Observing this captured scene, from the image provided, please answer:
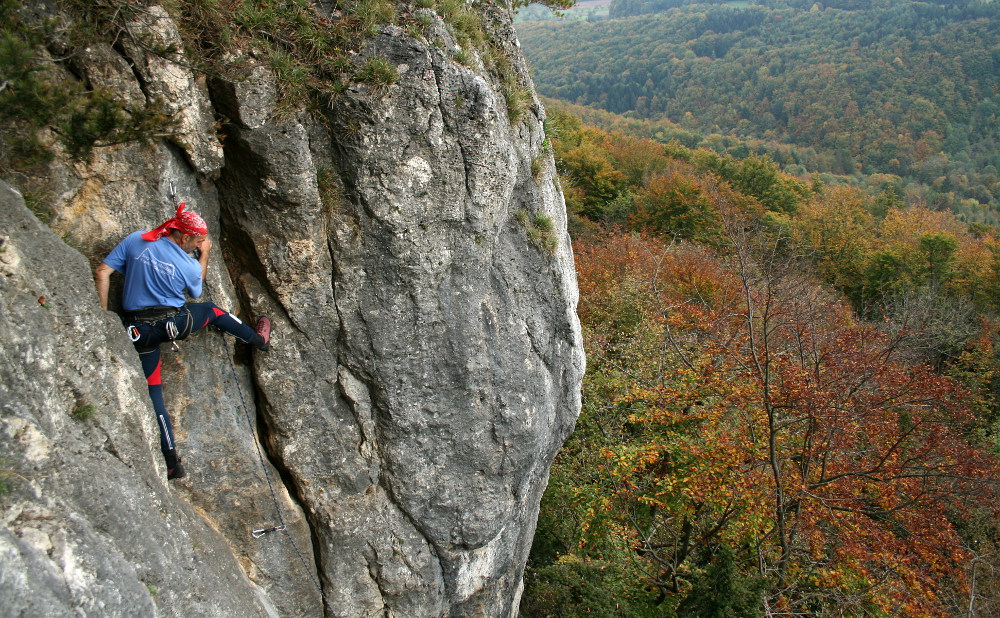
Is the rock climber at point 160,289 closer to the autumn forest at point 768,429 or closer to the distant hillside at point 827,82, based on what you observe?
the autumn forest at point 768,429

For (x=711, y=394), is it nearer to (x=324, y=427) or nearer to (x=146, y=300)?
(x=324, y=427)

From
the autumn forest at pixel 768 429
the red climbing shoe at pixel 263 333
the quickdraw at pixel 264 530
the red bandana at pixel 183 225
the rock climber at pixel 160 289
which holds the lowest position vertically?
the autumn forest at pixel 768 429

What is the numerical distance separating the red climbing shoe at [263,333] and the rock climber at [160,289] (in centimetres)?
63

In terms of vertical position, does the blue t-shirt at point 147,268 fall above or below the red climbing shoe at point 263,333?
above

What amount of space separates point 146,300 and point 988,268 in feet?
136

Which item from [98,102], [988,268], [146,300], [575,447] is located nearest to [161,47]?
[98,102]

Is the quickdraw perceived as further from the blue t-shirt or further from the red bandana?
the red bandana

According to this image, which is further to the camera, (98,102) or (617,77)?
(617,77)

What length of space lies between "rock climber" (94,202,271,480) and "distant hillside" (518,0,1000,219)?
65225 millimetres

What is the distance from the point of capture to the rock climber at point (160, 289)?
15.1 feet

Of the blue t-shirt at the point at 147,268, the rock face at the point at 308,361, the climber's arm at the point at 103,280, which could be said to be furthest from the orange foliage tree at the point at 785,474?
the climber's arm at the point at 103,280

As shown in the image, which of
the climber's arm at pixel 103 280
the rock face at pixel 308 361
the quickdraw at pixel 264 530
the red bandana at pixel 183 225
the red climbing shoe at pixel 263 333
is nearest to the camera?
the rock face at pixel 308 361

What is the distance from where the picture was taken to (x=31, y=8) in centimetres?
416

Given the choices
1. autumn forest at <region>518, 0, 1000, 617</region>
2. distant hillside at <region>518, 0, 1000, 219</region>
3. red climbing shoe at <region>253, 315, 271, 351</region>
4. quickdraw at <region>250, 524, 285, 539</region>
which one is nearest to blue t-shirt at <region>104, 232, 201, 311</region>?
red climbing shoe at <region>253, 315, 271, 351</region>
